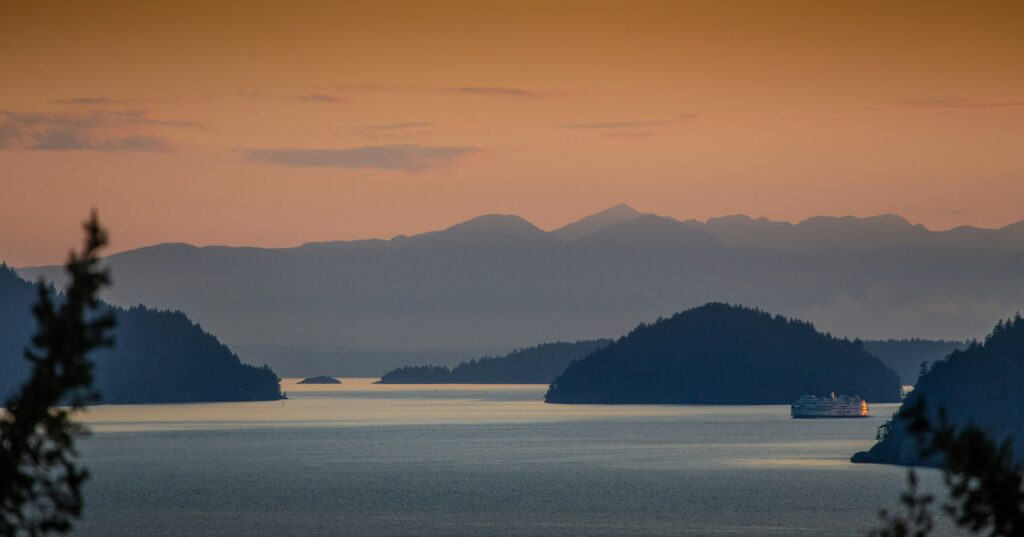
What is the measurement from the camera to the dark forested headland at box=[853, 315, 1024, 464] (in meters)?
148

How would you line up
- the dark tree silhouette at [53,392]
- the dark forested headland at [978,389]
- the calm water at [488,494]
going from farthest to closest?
the dark forested headland at [978,389] → the calm water at [488,494] → the dark tree silhouette at [53,392]

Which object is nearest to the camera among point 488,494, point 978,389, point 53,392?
point 53,392

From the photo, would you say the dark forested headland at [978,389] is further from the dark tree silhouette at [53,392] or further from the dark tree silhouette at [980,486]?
the dark tree silhouette at [53,392]

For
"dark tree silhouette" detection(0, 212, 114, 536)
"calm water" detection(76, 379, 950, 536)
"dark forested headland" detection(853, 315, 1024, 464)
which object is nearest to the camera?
"dark tree silhouette" detection(0, 212, 114, 536)

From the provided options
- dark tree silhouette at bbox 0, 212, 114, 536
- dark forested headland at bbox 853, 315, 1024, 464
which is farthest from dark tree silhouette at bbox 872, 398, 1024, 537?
dark forested headland at bbox 853, 315, 1024, 464

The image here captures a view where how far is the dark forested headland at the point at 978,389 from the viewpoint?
148500 mm

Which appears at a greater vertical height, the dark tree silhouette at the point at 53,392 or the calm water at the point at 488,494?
the dark tree silhouette at the point at 53,392

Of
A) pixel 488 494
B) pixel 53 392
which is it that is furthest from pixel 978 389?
pixel 53 392

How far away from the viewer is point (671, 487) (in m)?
145

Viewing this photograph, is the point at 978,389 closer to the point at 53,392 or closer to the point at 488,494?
the point at 488,494

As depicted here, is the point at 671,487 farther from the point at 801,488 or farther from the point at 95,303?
the point at 95,303

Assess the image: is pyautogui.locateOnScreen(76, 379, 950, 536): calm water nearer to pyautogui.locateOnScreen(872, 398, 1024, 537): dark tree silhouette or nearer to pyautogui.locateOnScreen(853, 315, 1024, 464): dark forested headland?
pyautogui.locateOnScreen(853, 315, 1024, 464): dark forested headland

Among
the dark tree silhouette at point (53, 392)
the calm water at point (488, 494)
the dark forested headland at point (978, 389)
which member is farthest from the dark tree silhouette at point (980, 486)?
the dark forested headland at point (978, 389)

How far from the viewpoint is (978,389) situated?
154750 mm
